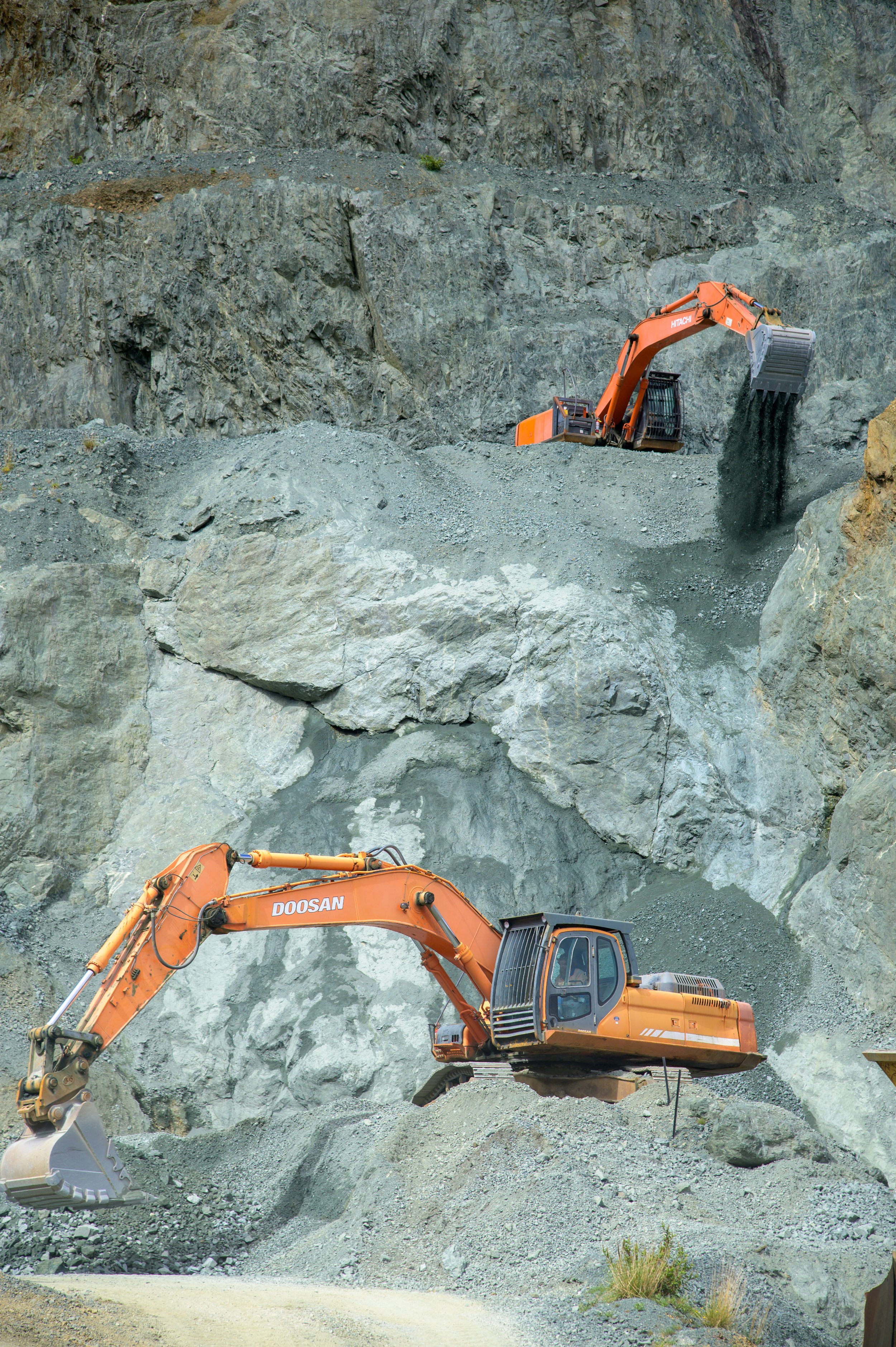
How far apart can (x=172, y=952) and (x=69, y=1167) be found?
199 centimetres

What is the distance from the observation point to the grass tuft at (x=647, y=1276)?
7.28 m

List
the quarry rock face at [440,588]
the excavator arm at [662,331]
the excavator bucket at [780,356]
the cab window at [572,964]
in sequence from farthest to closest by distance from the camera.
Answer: the excavator arm at [662,331] < the excavator bucket at [780,356] < the quarry rock face at [440,588] < the cab window at [572,964]

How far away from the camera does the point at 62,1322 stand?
6.38m

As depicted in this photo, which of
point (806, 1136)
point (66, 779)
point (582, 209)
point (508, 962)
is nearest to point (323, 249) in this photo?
point (582, 209)

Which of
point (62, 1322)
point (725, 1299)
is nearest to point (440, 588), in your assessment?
point (725, 1299)

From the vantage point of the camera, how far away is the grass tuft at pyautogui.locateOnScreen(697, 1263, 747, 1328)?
7.10 meters

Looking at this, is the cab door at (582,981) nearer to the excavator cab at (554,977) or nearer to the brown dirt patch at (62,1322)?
the excavator cab at (554,977)

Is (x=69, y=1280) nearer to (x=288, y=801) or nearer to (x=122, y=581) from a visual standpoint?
(x=288, y=801)

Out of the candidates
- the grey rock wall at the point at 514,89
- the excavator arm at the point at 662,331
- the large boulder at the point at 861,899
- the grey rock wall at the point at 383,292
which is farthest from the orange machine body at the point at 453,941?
the grey rock wall at the point at 514,89

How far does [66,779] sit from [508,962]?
330 inches

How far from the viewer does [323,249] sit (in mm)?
22781

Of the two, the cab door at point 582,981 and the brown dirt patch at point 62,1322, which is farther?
the cab door at point 582,981

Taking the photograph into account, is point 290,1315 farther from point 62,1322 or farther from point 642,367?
point 642,367

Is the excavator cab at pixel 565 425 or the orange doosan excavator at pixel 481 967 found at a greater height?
the excavator cab at pixel 565 425
